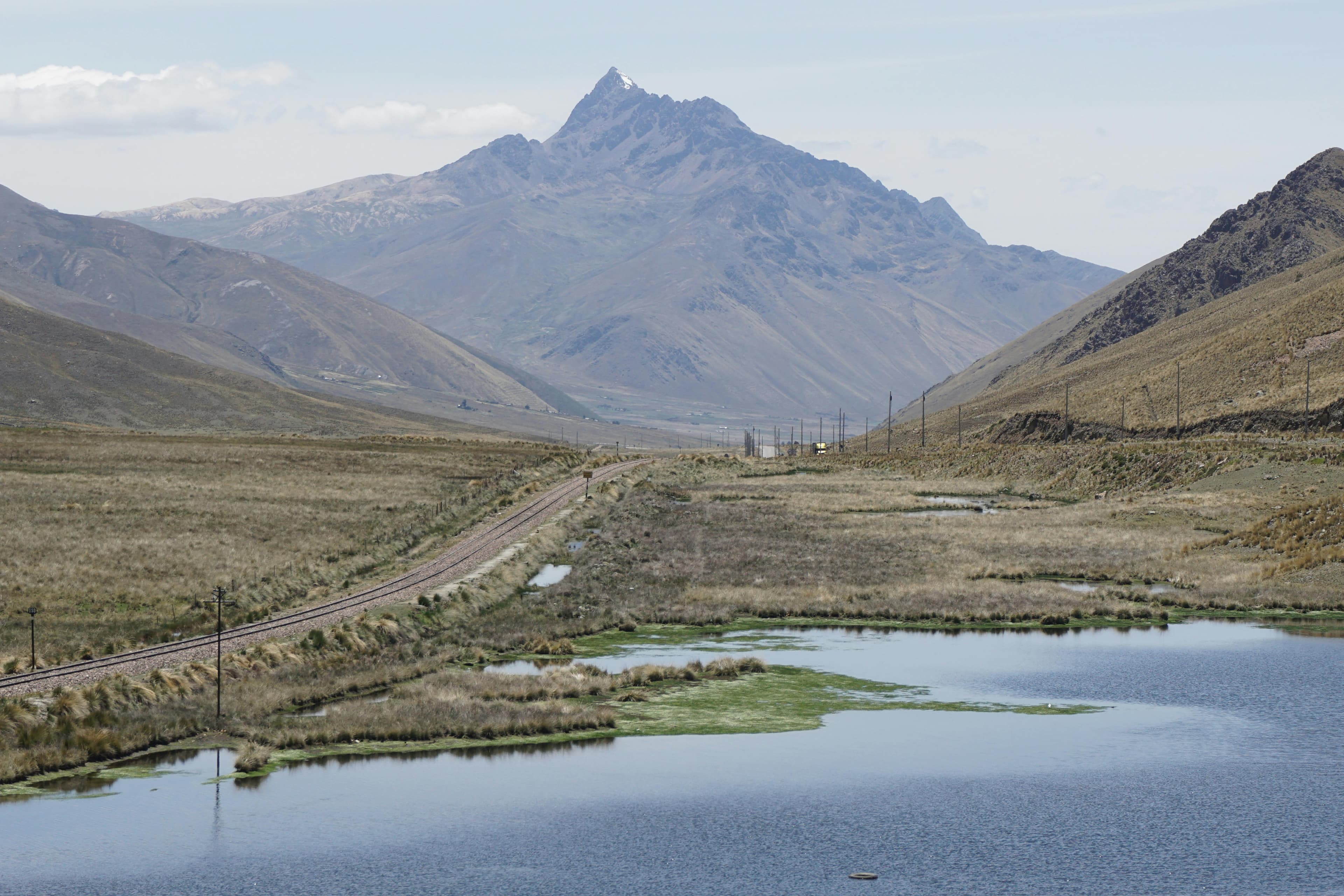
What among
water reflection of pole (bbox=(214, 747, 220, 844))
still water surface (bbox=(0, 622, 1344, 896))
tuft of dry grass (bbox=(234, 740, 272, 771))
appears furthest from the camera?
tuft of dry grass (bbox=(234, 740, 272, 771))

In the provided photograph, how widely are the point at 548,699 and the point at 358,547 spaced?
3671 cm

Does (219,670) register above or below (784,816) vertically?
above

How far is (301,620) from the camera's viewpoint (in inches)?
2008

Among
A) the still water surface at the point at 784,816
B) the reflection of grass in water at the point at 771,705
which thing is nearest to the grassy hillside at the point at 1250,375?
the reflection of grass in water at the point at 771,705

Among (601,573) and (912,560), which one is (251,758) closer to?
(601,573)

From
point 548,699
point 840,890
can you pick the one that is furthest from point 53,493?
point 840,890

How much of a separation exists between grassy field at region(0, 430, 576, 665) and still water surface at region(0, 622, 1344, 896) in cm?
1561

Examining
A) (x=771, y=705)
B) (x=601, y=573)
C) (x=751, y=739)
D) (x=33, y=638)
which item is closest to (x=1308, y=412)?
(x=601, y=573)

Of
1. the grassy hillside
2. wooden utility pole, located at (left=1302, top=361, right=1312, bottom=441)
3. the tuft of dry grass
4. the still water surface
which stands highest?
the grassy hillside

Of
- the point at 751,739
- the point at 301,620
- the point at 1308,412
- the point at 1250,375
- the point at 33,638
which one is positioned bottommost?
the point at 751,739

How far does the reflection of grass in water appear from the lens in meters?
38.8

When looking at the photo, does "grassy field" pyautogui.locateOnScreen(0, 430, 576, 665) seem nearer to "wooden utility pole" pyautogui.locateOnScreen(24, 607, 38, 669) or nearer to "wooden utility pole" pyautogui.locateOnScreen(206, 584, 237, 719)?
"wooden utility pole" pyautogui.locateOnScreen(24, 607, 38, 669)

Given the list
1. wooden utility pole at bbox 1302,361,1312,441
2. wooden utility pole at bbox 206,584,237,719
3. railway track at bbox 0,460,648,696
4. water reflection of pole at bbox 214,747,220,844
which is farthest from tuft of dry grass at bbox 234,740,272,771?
wooden utility pole at bbox 1302,361,1312,441

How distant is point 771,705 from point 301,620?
20263 mm
